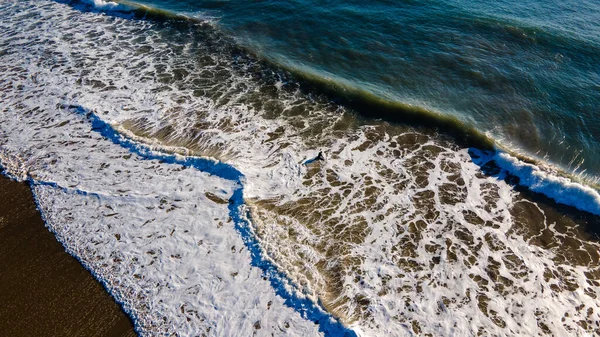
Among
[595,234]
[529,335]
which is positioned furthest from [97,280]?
[595,234]

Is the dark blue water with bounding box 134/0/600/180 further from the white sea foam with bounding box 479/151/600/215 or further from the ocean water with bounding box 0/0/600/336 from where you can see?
the white sea foam with bounding box 479/151/600/215

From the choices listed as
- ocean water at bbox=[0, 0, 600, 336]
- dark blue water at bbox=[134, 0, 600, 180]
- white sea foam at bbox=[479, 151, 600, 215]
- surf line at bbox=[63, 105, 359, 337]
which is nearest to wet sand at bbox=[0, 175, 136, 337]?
ocean water at bbox=[0, 0, 600, 336]

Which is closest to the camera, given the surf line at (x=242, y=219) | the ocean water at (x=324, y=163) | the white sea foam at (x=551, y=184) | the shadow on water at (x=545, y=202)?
the surf line at (x=242, y=219)

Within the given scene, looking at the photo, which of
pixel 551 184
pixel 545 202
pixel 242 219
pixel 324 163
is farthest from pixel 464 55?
pixel 242 219

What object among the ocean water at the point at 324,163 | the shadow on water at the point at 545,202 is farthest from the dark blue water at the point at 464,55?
the shadow on water at the point at 545,202

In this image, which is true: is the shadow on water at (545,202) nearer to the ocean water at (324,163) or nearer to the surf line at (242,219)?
the ocean water at (324,163)

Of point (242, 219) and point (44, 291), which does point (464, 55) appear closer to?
point (242, 219)

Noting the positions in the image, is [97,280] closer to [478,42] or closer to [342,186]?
[342,186]
